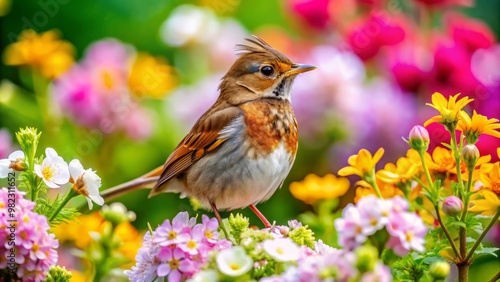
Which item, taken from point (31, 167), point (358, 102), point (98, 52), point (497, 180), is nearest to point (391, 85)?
point (358, 102)

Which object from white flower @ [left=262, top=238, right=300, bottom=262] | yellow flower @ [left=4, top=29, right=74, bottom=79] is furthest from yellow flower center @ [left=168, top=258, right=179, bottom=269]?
yellow flower @ [left=4, top=29, right=74, bottom=79]

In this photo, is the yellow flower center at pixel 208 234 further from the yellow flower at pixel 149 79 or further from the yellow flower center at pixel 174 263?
the yellow flower at pixel 149 79

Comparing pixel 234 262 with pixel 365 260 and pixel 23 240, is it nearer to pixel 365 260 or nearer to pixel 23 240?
pixel 365 260

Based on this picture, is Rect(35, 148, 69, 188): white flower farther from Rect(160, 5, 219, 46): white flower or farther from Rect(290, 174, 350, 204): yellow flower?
Rect(160, 5, 219, 46): white flower

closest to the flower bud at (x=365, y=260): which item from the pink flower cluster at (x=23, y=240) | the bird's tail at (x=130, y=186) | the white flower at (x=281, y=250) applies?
the white flower at (x=281, y=250)

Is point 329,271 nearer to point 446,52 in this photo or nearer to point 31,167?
point 31,167

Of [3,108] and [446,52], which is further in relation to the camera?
[3,108]
